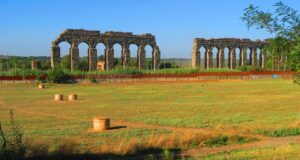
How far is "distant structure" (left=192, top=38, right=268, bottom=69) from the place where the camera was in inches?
2840

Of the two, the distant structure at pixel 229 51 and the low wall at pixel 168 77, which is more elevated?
the distant structure at pixel 229 51

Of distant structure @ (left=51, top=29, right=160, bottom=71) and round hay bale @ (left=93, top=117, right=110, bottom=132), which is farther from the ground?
distant structure @ (left=51, top=29, right=160, bottom=71)

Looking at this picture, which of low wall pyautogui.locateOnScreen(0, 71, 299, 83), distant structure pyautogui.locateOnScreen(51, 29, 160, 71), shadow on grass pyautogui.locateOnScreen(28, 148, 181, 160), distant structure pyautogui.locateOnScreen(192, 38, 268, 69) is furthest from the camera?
distant structure pyautogui.locateOnScreen(192, 38, 268, 69)

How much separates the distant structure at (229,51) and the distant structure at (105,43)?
7627mm

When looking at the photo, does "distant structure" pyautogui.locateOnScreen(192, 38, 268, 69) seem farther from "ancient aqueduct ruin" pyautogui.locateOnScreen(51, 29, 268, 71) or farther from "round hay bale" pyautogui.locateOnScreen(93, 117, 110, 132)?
"round hay bale" pyautogui.locateOnScreen(93, 117, 110, 132)

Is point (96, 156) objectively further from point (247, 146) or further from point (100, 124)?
point (100, 124)

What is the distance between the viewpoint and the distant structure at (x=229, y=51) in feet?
237

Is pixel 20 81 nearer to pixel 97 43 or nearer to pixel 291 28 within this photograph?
pixel 97 43

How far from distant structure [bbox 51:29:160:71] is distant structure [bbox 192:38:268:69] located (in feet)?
25.0

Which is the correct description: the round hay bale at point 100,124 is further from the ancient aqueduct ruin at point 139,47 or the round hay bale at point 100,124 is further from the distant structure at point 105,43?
the distant structure at point 105,43

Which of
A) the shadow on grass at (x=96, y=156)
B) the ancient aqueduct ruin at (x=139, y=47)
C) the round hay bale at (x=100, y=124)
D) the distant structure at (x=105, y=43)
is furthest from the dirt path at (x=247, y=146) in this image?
the distant structure at (x=105, y=43)

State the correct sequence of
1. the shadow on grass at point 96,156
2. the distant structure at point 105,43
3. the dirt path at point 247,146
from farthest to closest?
1. the distant structure at point 105,43
2. the dirt path at point 247,146
3. the shadow on grass at point 96,156

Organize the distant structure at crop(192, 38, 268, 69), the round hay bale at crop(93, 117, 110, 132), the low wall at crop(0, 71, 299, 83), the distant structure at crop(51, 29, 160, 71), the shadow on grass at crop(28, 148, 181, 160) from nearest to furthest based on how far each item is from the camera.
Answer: the shadow on grass at crop(28, 148, 181, 160) < the round hay bale at crop(93, 117, 110, 132) < the low wall at crop(0, 71, 299, 83) < the distant structure at crop(51, 29, 160, 71) < the distant structure at crop(192, 38, 268, 69)

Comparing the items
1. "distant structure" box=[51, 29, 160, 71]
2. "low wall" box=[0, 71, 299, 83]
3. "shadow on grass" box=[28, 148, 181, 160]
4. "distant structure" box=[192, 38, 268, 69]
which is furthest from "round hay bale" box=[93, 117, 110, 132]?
"distant structure" box=[192, 38, 268, 69]
